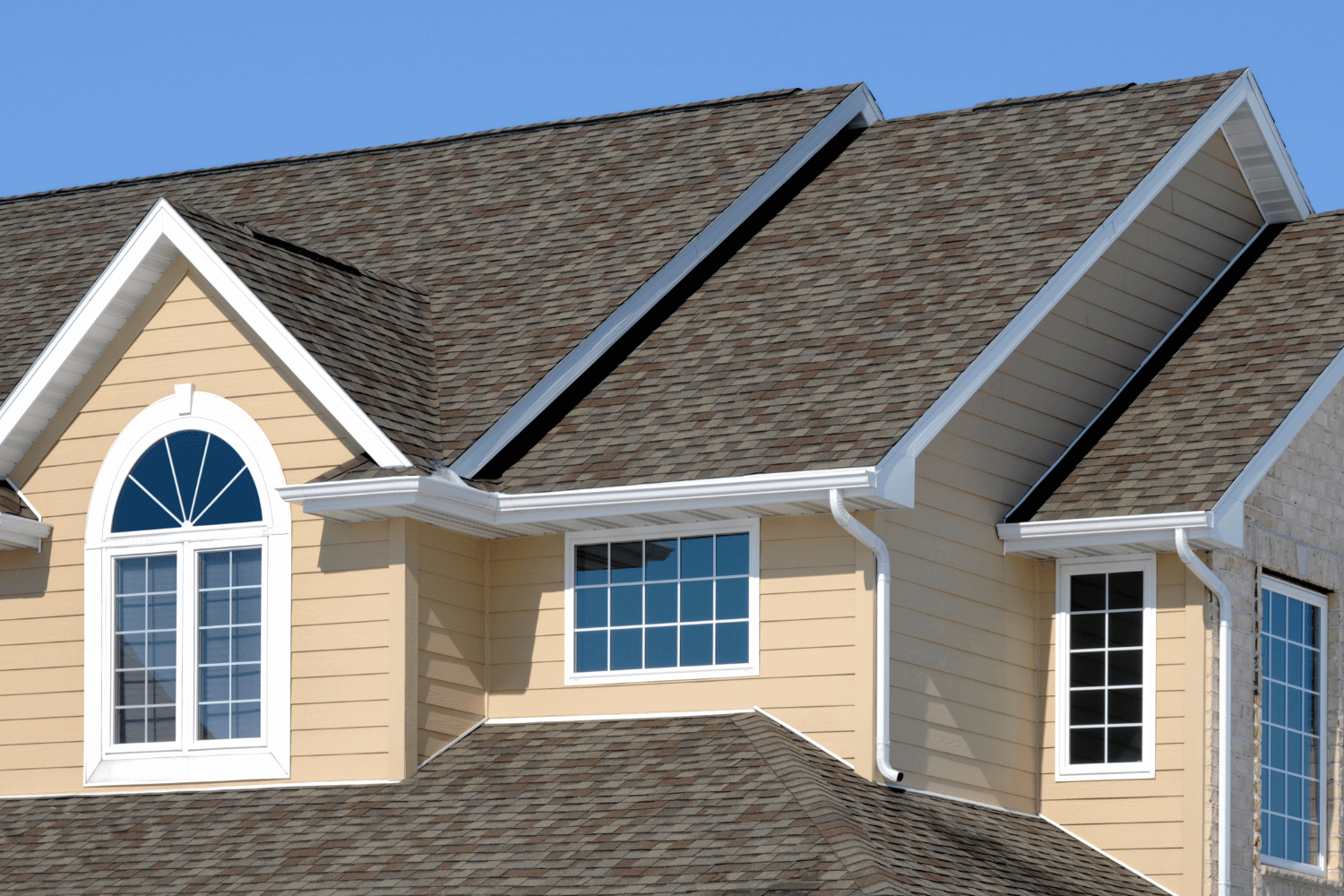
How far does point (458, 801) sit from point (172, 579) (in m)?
3.35

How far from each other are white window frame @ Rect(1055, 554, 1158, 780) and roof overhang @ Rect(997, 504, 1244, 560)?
6.0 inches

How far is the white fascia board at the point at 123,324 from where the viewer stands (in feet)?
52.7

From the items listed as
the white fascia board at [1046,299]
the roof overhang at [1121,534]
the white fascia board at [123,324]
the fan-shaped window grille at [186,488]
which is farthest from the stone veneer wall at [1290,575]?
the fan-shaped window grille at [186,488]

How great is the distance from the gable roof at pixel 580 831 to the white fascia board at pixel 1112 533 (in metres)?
2.22

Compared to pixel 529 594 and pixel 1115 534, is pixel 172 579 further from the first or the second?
pixel 1115 534

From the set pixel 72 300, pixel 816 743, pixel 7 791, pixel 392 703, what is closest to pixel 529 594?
pixel 392 703

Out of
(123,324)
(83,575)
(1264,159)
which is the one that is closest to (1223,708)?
(1264,159)

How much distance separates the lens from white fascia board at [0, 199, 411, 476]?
1608cm

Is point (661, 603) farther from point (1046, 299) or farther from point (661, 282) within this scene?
point (1046, 299)

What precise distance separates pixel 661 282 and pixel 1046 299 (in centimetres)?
346

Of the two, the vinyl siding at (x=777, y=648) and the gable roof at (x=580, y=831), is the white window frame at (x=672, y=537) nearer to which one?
the vinyl siding at (x=777, y=648)

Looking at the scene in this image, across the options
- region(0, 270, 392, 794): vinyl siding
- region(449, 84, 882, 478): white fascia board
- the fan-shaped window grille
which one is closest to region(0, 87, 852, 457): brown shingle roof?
region(449, 84, 882, 478): white fascia board

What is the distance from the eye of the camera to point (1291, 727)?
1775 centimetres

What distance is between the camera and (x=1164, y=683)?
16.8 metres
